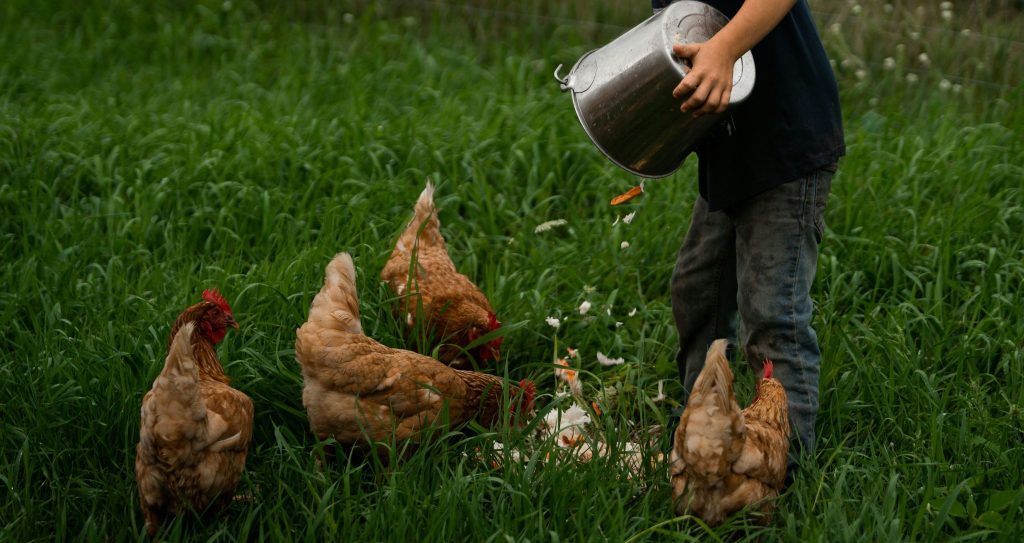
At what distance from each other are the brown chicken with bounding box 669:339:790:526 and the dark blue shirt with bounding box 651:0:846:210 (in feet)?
1.68

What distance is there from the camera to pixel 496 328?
11.7 ft

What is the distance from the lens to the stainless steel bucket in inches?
101

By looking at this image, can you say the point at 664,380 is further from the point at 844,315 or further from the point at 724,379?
the point at 724,379

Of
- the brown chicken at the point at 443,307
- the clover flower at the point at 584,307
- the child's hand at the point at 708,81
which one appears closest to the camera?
the child's hand at the point at 708,81

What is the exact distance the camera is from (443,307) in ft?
11.8

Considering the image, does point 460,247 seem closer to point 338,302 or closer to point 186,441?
point 338,302

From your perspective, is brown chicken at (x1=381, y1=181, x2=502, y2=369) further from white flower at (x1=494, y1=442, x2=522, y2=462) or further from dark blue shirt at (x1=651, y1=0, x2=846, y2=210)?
dark blue shirt at (x1=651, y1=0, x2=846, y2=210)

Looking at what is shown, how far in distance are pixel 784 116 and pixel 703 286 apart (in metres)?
0.68

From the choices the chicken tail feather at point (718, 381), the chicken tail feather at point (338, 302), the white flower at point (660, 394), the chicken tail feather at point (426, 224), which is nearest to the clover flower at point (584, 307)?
the white flower at point (660, 394)

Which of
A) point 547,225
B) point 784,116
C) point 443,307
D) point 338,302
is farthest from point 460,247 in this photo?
point 784,116

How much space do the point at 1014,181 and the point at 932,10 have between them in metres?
1.24

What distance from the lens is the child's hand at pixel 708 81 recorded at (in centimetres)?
243

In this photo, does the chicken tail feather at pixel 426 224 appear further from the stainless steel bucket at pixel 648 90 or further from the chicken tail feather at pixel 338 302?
the stainless steel bucket at pixel 648 90

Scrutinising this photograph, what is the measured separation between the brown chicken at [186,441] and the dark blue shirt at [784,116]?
1522mm
